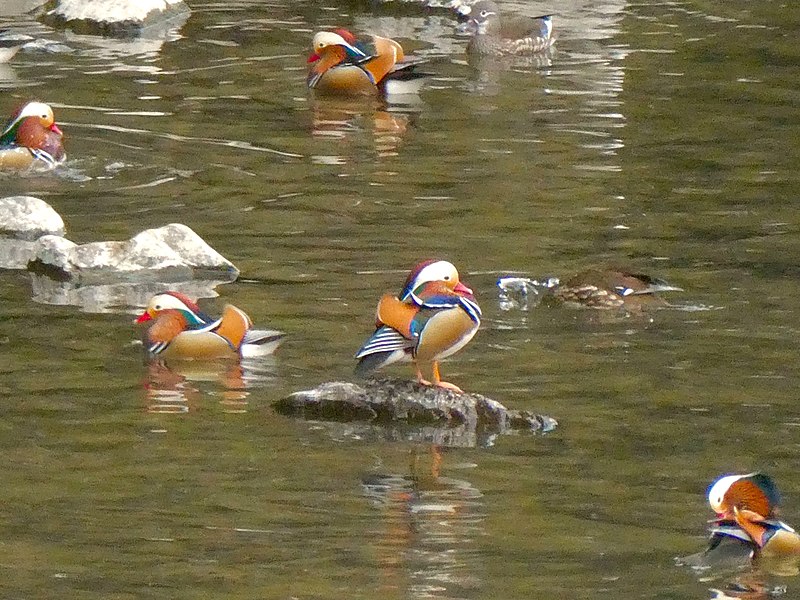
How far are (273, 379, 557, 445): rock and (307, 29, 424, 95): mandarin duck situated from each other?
9758 millimetres

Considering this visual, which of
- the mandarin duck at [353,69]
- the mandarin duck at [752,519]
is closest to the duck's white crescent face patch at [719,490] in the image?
the mandarin duck at [752,519]

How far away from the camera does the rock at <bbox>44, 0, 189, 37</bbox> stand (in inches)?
888

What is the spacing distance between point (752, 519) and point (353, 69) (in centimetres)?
1212

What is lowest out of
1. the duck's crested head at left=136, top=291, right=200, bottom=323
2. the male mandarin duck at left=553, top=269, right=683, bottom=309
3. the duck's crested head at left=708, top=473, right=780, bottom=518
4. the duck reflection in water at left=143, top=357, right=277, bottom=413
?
the duck reflection in water at left=143, top=357, right=277, bottom=413

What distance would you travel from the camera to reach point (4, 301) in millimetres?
11367

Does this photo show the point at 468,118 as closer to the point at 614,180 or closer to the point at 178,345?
the point at 614,180

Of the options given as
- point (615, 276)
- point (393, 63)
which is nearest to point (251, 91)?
point (393, 63)

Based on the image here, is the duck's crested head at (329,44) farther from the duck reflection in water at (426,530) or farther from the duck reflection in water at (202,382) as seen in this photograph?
the duck reflection in water at (426,530)

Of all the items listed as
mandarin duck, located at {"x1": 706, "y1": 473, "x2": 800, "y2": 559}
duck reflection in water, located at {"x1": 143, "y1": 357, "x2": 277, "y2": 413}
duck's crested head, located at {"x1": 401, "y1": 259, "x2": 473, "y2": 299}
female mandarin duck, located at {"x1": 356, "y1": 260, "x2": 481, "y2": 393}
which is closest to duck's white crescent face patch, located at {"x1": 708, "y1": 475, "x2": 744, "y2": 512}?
mandarin duck, located at {"x1": 706, "y1": 473, "x2": 800, "y2": 559}

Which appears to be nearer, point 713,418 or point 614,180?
point 713,418

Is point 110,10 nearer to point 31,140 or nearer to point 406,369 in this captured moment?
point 31,140

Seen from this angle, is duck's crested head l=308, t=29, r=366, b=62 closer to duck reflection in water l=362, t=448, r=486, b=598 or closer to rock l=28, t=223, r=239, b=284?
rock l=28, t=223, r=239, b=284

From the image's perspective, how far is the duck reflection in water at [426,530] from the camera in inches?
272

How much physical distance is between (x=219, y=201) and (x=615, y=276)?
3.98 metres
